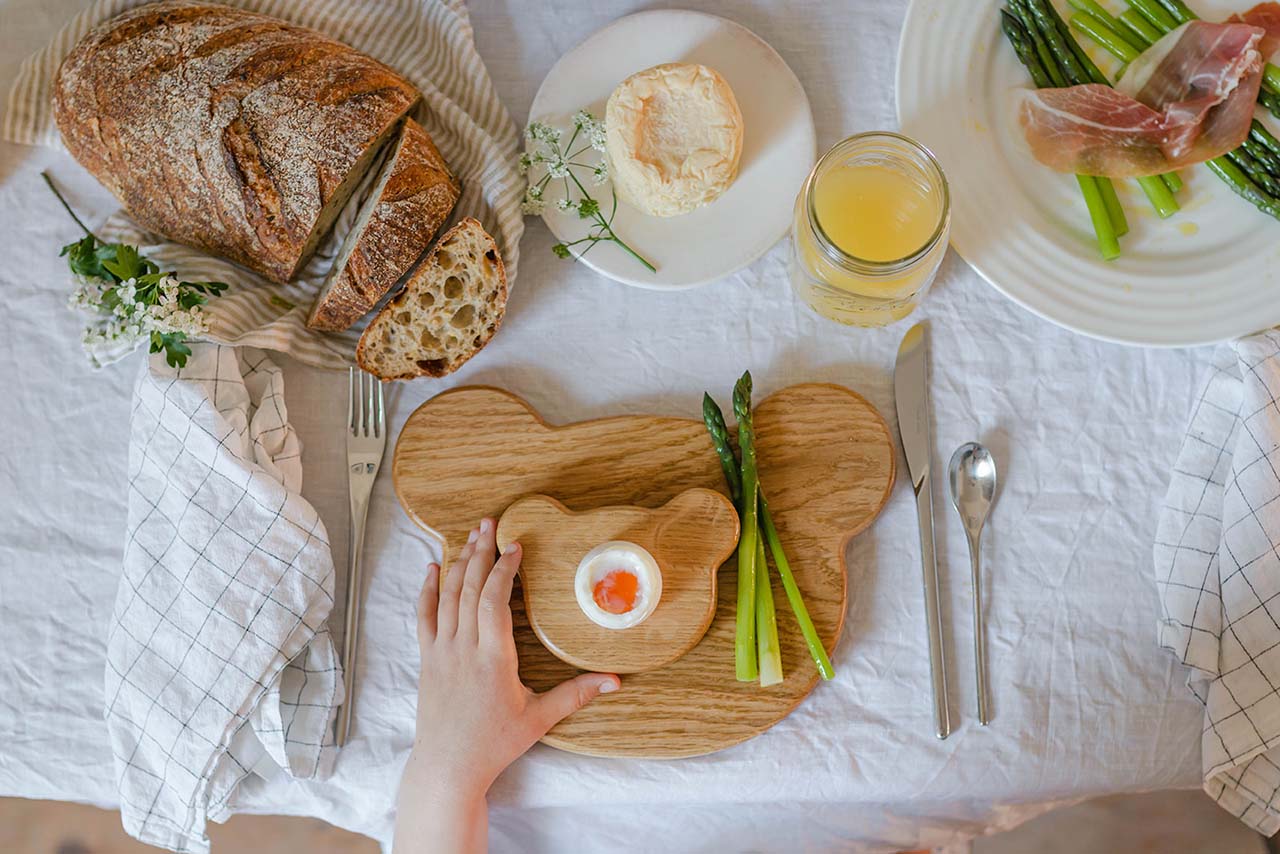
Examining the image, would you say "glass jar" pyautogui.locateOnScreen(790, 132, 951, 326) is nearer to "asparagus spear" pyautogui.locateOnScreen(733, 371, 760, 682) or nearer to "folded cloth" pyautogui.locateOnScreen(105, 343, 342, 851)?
"asparagus spear" pyautogui.locateOnScreen(733, 371, 760, 682)

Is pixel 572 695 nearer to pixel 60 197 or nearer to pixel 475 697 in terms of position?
pixel 475 697

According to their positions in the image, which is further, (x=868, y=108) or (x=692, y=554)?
(x=868, y=108)


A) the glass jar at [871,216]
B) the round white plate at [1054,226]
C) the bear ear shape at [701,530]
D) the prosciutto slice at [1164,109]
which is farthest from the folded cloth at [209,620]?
the prosciutto slice at [1164,109]

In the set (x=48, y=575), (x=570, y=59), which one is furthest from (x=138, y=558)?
(x=570, y=59)

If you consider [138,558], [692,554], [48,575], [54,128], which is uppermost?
[54,128]

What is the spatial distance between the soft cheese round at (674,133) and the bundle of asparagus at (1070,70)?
1.47 feet

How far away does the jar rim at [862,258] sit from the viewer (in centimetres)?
117

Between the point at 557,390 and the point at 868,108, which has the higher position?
the point at 868,108

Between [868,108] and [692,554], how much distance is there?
0.74 meters

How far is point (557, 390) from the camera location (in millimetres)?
1394

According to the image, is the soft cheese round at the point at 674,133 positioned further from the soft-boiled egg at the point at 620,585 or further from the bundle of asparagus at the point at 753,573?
the soft-boiled egg at the point at 620,585

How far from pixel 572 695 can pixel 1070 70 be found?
1151 millimetres

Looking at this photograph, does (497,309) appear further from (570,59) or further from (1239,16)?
(1239,16)

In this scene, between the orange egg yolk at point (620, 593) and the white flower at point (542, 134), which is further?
the white flower at point (542, 134)
